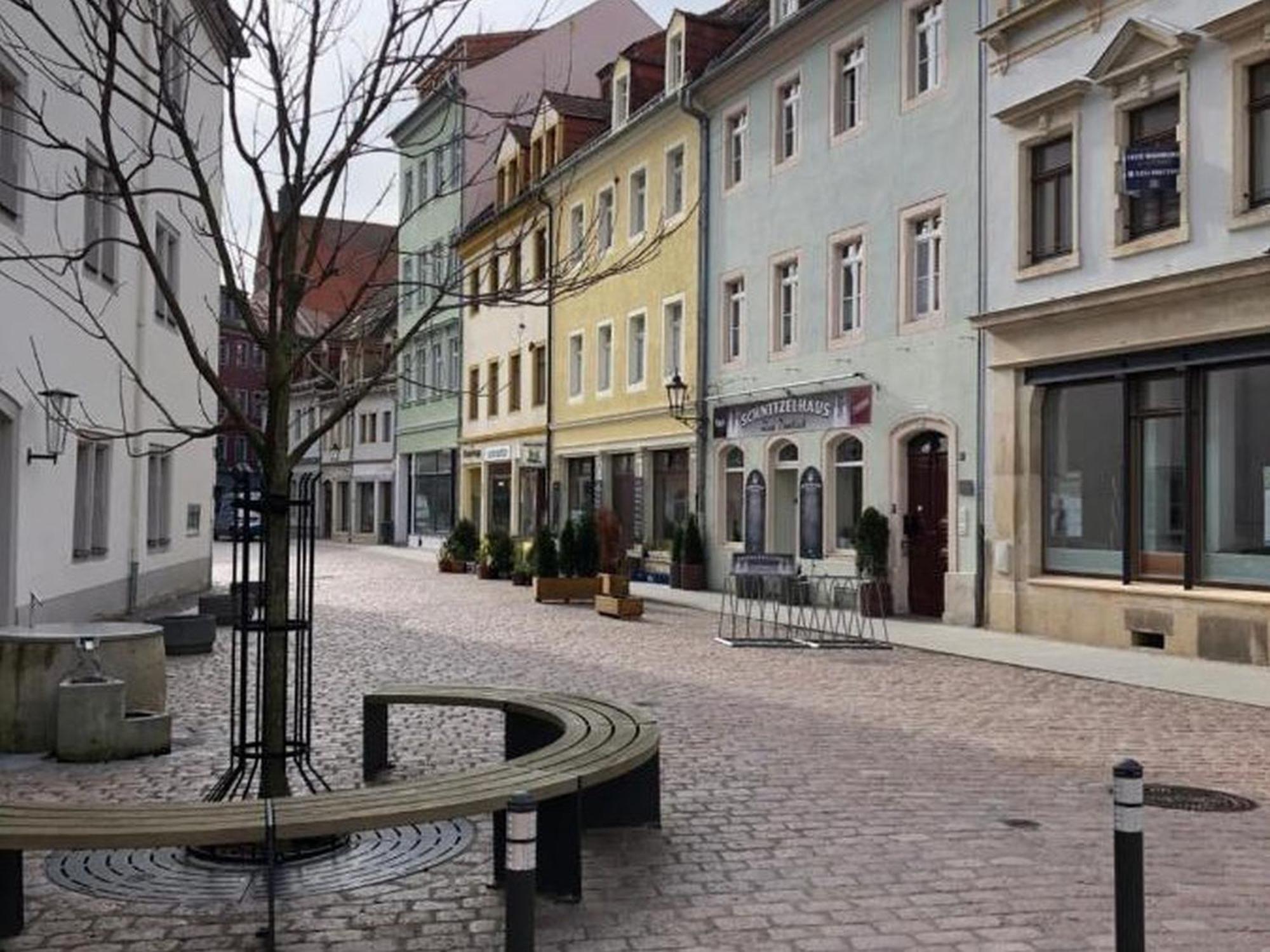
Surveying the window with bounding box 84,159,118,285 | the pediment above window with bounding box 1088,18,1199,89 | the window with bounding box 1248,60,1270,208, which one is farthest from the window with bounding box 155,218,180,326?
the window with bounding box 1248,60,1270,208

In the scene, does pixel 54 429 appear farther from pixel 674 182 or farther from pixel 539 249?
pixel 539 249

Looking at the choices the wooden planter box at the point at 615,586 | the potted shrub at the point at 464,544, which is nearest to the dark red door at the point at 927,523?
the wooden planter box at the point at 615,586

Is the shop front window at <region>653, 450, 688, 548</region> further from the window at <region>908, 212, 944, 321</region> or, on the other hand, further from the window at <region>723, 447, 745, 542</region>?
the window at <region>908, 212, 944, 321</region>

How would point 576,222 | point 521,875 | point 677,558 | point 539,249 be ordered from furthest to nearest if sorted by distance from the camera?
point 539,249
point 576,222
point 677,558
point 521,875

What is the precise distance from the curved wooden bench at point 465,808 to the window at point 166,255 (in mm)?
16524

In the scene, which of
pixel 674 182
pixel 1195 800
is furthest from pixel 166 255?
pixel 1195 800

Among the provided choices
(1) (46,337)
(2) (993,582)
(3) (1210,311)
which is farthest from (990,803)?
(1) (46,337)

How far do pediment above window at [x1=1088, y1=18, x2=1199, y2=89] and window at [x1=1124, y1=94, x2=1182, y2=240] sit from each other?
0.41 metres

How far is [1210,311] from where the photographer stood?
14617 millimetres

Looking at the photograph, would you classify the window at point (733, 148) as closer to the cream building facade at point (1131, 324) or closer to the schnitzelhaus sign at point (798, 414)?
the schnitzelhaus sign at point (798, 414)

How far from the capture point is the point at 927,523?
20.0 metres

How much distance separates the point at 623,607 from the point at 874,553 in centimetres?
398

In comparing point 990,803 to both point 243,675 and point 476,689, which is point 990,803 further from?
point 243,675

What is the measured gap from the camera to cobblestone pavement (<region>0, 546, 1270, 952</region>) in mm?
5094
